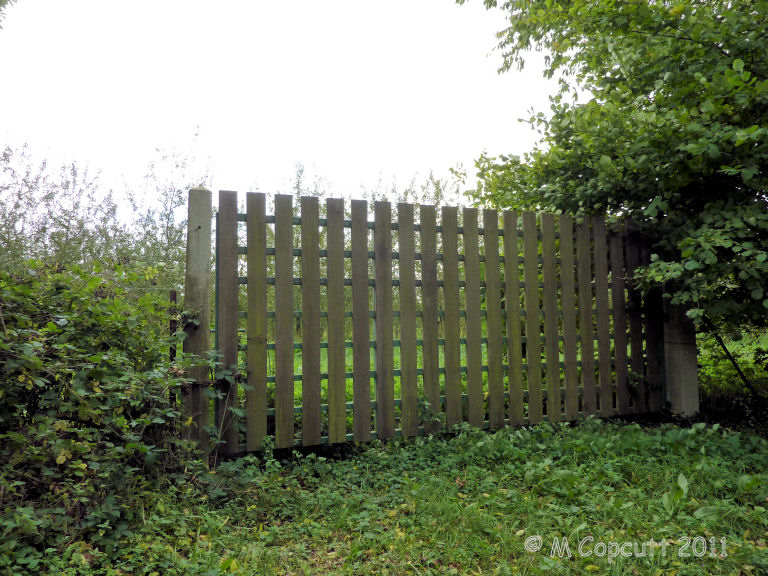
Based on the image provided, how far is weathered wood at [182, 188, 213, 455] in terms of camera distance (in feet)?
9.66

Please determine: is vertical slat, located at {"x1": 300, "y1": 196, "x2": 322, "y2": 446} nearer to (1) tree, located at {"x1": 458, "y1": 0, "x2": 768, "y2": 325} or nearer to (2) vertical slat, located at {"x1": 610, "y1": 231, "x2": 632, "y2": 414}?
(1) tree, located at {"x1": 458, "y1": 0, "x2": 768, "y2": 325}

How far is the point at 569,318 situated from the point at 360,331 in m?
1.96

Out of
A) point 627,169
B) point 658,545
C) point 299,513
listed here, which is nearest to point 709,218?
point 627,169

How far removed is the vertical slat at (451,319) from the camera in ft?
12.1

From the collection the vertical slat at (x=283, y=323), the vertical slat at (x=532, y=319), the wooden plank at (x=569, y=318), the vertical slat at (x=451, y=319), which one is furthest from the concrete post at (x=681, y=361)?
the vertical slat at (x=283, y=323)

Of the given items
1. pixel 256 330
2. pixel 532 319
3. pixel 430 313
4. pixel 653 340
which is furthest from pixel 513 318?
pixel 256 330

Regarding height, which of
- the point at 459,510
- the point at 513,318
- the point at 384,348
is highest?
the point at 513,318

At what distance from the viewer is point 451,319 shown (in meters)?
3.73

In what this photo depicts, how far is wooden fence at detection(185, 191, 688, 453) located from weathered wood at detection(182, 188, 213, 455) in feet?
0.04

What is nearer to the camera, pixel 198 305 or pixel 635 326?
pixel 198 305

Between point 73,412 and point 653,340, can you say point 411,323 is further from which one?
point 653,340

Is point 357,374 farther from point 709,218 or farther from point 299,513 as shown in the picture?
point 709,218

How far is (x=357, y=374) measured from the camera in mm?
3346

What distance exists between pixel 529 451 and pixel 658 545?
116 centimetres
